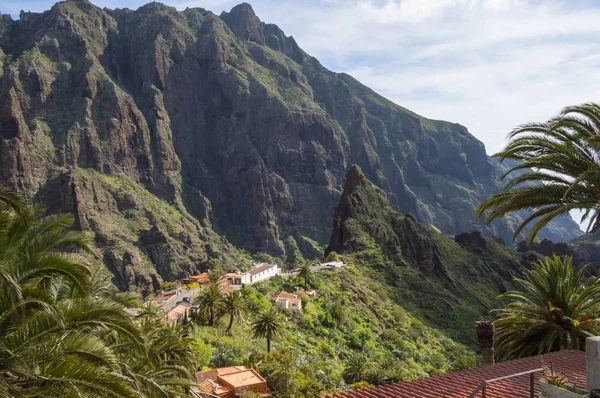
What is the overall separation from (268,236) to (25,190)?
85.5 meters

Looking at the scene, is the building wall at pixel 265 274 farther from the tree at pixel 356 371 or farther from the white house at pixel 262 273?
the tree at pixel 356 371

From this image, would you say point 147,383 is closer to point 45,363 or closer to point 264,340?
point 45,363

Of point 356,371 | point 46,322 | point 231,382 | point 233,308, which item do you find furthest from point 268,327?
point 46,322

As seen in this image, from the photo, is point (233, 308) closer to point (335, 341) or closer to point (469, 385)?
point (335, 341)

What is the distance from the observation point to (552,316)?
15023 millimetres

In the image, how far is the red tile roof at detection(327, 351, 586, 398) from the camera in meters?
9.63

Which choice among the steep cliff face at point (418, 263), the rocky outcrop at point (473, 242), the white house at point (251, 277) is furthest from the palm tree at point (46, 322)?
the rocky outcrop at point (473, 242)

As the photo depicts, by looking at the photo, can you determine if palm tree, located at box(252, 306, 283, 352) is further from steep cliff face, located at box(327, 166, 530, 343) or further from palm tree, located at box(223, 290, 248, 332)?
steep cliff face, located at box(327, 166, 530, 343)

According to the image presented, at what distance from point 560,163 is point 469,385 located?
559 cm

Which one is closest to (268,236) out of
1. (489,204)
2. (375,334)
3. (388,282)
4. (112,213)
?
(112,213)

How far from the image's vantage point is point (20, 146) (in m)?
140

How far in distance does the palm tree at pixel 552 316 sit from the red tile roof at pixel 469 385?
2867 mm

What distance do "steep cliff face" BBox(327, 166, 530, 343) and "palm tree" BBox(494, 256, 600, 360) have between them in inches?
2175

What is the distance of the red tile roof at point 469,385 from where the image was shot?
31.6ft
